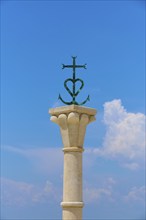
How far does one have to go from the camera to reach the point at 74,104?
61.1 ft

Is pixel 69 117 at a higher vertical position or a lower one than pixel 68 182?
higher

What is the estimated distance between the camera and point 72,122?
1823 cm

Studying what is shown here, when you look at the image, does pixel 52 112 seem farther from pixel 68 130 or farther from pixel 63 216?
pixel 63 216

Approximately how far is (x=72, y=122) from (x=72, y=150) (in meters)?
1.18

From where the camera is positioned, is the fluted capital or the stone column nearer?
the stone column

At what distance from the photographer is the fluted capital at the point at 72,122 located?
18.2 metres

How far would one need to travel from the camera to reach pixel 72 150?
1830 centimetres

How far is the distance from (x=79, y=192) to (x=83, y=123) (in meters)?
2.89

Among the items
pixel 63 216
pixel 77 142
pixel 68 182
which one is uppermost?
pixel 77 142

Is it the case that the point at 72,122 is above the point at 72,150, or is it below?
above

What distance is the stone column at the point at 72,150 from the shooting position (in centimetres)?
1780

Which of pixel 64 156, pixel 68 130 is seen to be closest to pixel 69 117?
pixel 68 130

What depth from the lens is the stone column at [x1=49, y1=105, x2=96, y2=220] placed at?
1780cm

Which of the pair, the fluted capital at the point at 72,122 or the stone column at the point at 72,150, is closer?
the stone column at the point at 72,150
